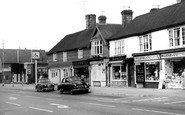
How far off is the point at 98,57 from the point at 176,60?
13.8 m

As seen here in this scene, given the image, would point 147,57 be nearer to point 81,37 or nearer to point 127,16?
point 127,16

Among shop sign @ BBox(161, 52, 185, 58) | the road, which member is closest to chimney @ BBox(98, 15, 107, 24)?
shop sign @ BBox(161, 52, 185, 58)

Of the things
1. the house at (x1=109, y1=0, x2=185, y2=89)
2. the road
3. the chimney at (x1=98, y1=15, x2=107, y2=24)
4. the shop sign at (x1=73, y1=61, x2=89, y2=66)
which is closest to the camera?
the road

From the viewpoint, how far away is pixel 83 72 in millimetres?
46875

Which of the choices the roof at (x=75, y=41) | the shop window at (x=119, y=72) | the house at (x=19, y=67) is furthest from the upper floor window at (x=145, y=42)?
the house at (x=19, y=67)

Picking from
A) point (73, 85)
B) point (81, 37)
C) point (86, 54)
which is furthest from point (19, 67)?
point (73, 85)

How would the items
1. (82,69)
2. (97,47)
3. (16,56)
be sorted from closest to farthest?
(97,47) → (82,69) → (16,56)

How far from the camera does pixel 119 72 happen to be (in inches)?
1494

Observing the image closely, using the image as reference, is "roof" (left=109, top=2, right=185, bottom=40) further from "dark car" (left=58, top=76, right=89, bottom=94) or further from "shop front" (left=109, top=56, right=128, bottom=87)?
"dark car" (left=58, top=76, right=89, bottom=94)

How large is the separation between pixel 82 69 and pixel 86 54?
2916 millimetres

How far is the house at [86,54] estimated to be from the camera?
41406 mm

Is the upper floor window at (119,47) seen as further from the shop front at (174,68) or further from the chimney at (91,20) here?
the chimney at (91,20)

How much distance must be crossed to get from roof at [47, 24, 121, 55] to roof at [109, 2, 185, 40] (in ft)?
11.2

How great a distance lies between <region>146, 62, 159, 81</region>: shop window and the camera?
31617 millimetres
